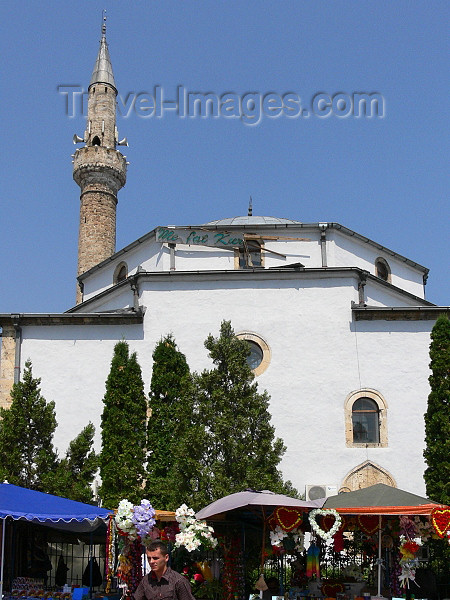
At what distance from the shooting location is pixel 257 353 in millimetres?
19453

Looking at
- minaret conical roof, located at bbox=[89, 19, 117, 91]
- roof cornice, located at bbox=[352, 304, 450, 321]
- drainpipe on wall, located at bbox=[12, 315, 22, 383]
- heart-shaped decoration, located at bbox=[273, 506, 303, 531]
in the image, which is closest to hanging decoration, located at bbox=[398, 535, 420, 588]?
heart-shaped decoration, located at bbox=[273, 506, 303, 531]

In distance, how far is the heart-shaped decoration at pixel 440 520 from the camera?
1022cm

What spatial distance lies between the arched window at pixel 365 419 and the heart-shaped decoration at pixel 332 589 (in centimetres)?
709

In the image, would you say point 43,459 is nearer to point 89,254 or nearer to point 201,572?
point 201,572

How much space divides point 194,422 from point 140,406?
2407 mm

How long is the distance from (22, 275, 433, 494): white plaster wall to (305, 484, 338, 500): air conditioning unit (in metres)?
0.15

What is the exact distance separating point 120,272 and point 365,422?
8.98m

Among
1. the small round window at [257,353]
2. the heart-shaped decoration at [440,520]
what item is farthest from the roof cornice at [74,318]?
the heart-shaped decoration at [440,520]

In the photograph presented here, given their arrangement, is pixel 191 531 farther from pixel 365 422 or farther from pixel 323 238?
pixel 323 238

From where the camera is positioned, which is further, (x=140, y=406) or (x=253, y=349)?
(x=253, y=349)

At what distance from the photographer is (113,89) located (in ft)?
105

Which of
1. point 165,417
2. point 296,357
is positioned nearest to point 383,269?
point 296,357

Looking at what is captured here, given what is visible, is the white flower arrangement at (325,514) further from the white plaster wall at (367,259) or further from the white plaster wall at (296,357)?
the white plaster wall at (367,259)

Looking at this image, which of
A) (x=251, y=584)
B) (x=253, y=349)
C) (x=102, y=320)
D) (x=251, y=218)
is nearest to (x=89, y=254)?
(x=251, y=218)
